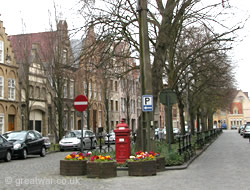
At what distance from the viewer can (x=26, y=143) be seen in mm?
21469

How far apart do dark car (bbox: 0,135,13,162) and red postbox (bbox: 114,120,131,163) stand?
6992 mm

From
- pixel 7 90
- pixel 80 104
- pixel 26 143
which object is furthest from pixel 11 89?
pixel 80 104

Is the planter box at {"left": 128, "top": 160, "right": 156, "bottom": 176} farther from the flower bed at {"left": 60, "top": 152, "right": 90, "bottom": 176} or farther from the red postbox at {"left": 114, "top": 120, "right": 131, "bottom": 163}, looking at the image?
the red postbox at {"left": 114, "top": 120, "right": 131, "bottom": 163}

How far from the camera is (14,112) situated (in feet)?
124

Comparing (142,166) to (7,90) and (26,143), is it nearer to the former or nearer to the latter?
(26,143)

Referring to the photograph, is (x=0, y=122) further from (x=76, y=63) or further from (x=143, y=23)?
(x=143, y=23)

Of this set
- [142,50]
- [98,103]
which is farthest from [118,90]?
[142,50]

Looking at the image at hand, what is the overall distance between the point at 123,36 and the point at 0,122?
21556mm

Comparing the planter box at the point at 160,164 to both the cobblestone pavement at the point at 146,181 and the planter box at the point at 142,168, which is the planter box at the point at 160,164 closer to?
the cobblestone pavement at the point at 146,181

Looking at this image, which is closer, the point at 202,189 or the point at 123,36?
the point at 202,189

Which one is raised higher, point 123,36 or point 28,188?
point 123,36

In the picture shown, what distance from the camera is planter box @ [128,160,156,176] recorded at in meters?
12.0

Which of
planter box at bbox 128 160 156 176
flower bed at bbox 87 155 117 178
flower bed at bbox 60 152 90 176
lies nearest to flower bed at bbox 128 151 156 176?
planter box at bbox 128 160 156 176

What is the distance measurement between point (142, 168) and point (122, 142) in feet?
8.45
